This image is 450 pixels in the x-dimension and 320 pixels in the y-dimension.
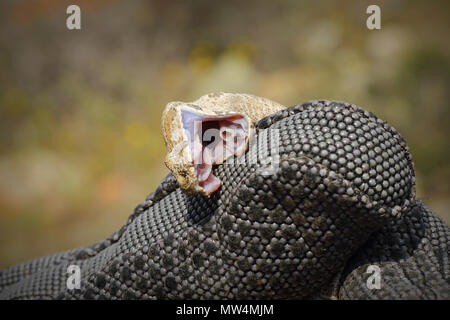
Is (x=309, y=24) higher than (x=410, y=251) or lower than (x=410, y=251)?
higher

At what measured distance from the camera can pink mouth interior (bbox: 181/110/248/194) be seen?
123 cm

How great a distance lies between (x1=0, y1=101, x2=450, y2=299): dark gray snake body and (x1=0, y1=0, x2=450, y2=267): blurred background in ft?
7.21

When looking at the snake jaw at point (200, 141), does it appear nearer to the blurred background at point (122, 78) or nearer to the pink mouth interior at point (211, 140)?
the pink mouth interior at point (211, 140)

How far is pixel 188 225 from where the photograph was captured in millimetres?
1294

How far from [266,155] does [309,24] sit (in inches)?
98.3

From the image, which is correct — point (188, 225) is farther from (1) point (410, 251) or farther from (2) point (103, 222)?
(2) point (103, 222)

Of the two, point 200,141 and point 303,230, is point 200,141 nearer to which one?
point 200,141

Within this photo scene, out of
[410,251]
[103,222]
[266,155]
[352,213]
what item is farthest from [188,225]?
[103,222]

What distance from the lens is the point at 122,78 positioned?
11.7 ft

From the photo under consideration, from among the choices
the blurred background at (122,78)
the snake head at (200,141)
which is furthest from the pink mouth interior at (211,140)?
the blurred background at (122,78)

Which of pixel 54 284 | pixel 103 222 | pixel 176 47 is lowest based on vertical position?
pixel 103 222

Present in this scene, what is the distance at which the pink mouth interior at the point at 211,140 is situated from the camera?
1.23 m

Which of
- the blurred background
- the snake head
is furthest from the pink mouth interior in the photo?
the blurred background

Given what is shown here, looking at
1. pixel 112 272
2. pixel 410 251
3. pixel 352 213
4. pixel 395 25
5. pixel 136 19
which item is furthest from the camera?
pixel 136 19
